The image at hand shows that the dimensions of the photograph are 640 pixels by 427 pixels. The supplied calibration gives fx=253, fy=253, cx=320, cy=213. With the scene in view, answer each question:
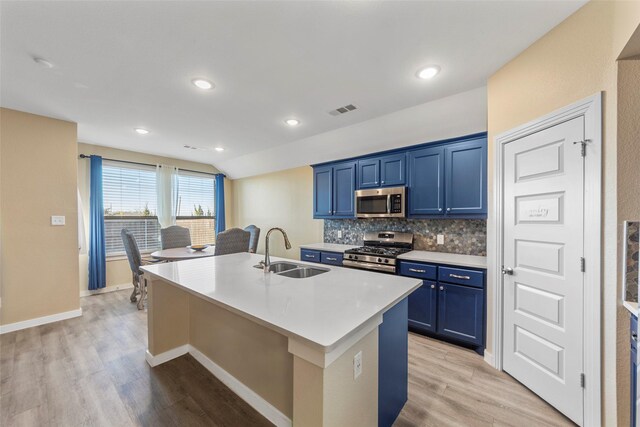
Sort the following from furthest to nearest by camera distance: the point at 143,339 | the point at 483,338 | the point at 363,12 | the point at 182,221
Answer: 1. the point at 182,221
2. the point at 143,339
3. the point at 483,338
4. the point at 363,12

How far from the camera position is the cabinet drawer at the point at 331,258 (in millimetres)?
3624

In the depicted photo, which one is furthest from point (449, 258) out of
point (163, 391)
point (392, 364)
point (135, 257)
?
point (135, 257)

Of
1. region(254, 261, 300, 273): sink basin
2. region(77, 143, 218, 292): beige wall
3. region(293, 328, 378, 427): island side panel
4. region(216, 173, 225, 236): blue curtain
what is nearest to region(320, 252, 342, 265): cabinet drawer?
region(254, 261, 300, 273): sink basin

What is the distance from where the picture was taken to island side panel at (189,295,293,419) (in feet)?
5.24

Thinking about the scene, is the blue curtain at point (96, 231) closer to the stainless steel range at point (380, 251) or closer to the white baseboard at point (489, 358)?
the stainless steel range at point (380, 251)

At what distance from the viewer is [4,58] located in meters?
1.98

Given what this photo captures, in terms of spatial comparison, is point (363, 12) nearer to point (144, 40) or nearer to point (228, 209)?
point (144, 40)

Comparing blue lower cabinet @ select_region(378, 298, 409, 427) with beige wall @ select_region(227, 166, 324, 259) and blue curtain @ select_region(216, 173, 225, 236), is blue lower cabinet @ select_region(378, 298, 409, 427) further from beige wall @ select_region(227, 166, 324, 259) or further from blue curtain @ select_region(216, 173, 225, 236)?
blue curtain @ select_region(216, 173, 225, 236)

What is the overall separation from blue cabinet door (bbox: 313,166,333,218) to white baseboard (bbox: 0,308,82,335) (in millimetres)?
3617

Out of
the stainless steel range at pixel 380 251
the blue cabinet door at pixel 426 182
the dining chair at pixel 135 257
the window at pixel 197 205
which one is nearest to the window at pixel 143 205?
the window at pixel 197 205

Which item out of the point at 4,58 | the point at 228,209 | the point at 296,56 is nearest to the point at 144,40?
the point at 296,56

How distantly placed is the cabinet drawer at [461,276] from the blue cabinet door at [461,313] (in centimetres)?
5

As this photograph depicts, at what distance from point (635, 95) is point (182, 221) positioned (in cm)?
640

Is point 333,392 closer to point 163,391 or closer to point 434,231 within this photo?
point 163,391
